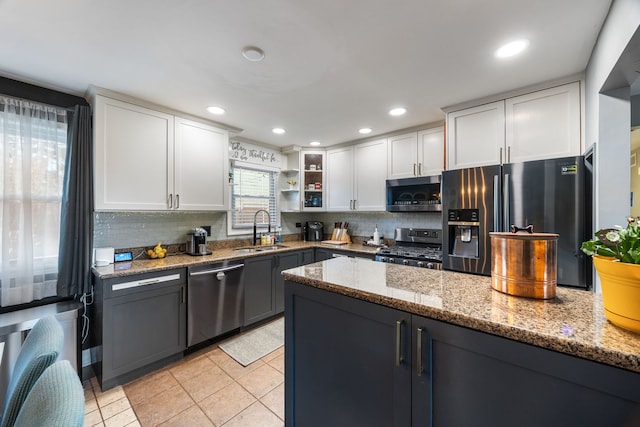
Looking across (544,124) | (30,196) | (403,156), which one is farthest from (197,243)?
(544,124)

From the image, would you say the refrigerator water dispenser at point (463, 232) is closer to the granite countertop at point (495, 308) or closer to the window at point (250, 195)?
the granite countertop at point (495, 308)

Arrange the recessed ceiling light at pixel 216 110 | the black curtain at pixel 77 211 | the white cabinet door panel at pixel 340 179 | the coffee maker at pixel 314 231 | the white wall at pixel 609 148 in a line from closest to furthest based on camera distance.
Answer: the white wall at pixel 609 148 < the black curtain at pixel 77 211 < the recessed ceiling light at pixel 216 110 < the white cabinet door panel at pixel 340 179 < the coffee maker at pixel 314 231

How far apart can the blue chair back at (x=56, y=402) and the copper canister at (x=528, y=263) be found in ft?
4.41

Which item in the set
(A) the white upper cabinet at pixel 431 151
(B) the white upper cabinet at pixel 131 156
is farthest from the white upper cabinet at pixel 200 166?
(A) the white upper cabinet at pixel 431 151

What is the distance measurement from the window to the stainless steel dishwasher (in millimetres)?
962

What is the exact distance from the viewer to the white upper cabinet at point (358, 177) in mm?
3531

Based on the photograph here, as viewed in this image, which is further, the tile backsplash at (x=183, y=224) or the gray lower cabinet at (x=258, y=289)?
the gray lower cabinet at (x=258, y=289)

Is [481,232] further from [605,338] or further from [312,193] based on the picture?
[312,193]

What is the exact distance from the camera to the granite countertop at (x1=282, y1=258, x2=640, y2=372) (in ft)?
2.20

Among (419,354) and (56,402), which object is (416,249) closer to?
(419,354)

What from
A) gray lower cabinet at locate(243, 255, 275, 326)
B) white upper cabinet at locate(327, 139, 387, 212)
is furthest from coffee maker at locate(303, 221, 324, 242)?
gray lower cabinet at locate(243, 255, 275, 326)

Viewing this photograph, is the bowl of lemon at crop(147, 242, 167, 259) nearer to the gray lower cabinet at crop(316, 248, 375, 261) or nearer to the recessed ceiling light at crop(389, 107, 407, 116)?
the gray lower cabinet at crop(316, 248, 375, 261)

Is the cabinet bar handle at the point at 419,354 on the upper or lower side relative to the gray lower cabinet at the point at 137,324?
upper

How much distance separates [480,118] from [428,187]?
944 mm
